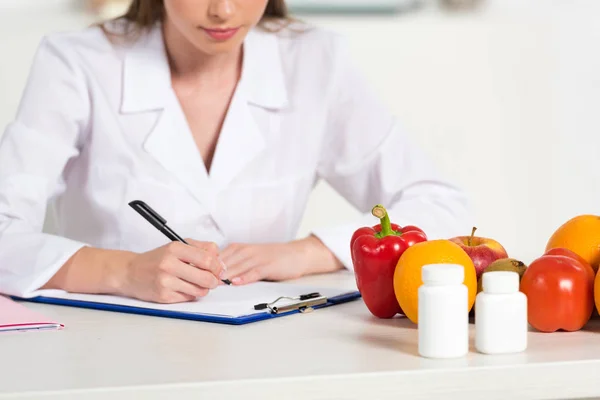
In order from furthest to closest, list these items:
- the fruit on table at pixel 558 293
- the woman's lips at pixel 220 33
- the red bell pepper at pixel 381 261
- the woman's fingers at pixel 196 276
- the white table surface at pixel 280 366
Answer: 1. the woman's lips at pixel 220 33
2. the woman's fingers at pixel 196 276
3. the red bell pepper at pixel 381 261
4. the fruit on table at pixel 558 293
5. the white table surface at pixel 280 366

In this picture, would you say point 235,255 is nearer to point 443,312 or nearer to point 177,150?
point 177,150

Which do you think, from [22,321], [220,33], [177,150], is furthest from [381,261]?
[177,150]

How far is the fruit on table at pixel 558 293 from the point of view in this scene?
3.69ft

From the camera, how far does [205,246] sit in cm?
144

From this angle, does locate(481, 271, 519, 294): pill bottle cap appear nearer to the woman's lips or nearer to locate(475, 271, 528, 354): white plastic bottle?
locate(475, 271, 528, 354): white plastic bottle

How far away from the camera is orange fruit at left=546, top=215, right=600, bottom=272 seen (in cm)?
125

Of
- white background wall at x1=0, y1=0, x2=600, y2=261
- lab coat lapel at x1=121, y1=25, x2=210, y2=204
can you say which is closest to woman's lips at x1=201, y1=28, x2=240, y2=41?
lab coat lapel at x1=121, y1=25, x2=210, y2=204

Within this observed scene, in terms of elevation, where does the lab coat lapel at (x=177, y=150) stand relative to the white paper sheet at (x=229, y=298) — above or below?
above

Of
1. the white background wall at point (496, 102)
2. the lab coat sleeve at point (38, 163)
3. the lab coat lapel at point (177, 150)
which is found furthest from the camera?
the white background wall at point (496, 102)

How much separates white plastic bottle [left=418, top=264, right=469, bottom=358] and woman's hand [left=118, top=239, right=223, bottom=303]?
44cm

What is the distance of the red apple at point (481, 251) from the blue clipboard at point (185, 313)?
217 mm

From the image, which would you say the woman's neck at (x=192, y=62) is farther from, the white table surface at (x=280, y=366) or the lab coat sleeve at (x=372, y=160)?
the white table surface at (x=280, y=366)

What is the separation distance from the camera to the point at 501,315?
1.04 metres

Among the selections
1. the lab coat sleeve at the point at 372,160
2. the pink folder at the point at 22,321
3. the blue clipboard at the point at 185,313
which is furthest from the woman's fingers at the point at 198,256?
the lab coat sleeve at the point at 372,160
